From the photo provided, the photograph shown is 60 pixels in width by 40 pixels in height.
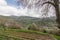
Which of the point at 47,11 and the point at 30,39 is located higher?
the point at 47,11

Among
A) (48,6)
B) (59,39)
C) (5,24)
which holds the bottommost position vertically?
(59,39)

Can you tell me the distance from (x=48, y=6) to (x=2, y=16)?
5609 millimetres

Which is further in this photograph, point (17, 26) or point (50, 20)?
point (50, 20)

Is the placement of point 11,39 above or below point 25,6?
below

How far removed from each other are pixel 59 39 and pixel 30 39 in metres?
1.73

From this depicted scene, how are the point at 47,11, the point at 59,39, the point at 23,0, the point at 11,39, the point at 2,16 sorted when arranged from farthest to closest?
the point at 47,11 < the point at 23,0 < the point at 2,16 < the point at 59,39 < the point at 11,39

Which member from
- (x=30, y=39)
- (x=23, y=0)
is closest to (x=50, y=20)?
(x=23, y=0)

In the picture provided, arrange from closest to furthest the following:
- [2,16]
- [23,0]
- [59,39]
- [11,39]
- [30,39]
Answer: [11,39], [30,39], [59,39], [2,16], [23,0]

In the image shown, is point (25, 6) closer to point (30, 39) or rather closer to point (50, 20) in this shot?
point (50, 20)

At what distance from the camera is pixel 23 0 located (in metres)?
14.3

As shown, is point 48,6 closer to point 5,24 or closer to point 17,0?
point 17,0

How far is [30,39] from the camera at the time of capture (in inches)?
265

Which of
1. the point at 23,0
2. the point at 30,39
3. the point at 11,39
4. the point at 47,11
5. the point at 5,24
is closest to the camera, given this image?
the point at 11,39

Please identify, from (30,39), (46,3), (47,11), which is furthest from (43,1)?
(30,39)
